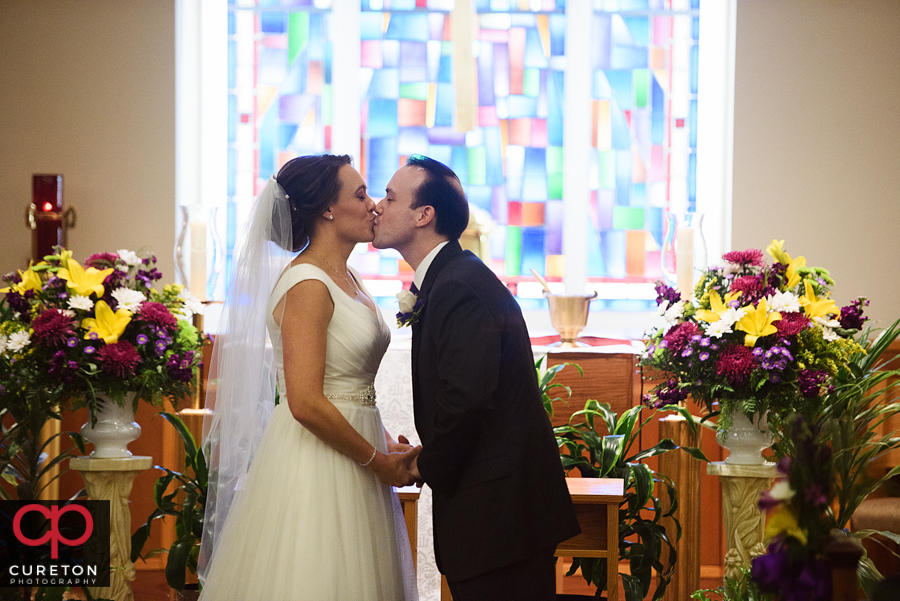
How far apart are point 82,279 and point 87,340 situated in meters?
0.22

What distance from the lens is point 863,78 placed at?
4.80m

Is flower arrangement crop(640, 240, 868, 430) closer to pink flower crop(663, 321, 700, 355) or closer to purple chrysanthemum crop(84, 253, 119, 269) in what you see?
pink flower crop(663, 321, 700, 355)

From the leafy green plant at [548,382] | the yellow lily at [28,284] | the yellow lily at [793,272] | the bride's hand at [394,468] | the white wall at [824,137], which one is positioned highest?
the white wall at [824,137]

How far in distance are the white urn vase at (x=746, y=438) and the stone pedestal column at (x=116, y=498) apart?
2.03 metres

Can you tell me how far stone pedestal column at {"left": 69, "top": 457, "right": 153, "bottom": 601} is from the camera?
2945 millimetres

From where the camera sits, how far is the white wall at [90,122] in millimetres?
4809

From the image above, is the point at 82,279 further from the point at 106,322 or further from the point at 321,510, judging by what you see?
the point at 321,510

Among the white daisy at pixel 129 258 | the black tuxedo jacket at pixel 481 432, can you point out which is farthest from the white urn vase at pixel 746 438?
the white daisy at pixel 129 258

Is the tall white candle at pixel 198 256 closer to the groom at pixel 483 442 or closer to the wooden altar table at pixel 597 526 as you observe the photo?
the groom at pixel 483 442

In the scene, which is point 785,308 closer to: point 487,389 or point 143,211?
point 487,389

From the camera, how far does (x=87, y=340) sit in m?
2.83

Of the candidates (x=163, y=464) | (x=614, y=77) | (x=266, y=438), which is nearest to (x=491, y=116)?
(x=614, y=77)

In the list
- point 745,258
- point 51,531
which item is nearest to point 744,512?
point 745,258

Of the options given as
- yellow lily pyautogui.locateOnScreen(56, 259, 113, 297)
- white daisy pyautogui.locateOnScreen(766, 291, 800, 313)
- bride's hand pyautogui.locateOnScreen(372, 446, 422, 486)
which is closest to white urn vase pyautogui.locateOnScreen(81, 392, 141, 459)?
yellow lily pyautogui.locateOnScreen(56, 259, 113, 297)
